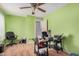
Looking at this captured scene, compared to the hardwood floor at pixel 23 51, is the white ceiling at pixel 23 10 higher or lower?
higher

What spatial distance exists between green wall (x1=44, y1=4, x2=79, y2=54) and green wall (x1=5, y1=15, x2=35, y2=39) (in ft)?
0.82

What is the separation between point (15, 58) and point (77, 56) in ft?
3.00

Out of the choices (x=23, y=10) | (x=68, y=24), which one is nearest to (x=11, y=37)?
(x=23, y=10)

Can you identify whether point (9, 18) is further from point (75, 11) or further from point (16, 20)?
point (75, 11)

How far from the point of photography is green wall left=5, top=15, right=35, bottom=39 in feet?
5.38

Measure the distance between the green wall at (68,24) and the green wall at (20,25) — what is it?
0.82 feet

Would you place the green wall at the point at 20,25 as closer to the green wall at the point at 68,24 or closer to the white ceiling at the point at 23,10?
the white ceiling at the point at 23,10

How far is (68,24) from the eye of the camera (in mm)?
1620

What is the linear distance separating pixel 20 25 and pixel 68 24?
2.26ft

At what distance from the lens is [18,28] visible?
1647 millimetres

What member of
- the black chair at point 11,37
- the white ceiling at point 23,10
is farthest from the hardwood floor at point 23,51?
the white ceiling at point 23,10

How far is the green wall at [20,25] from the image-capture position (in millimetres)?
1640

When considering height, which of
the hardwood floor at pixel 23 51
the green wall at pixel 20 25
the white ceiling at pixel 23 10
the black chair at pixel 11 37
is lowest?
the hardwood floor at pixel 23 51

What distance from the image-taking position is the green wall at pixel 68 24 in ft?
5.28
